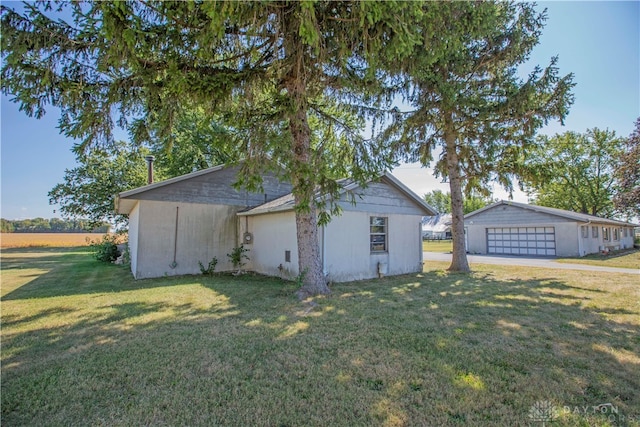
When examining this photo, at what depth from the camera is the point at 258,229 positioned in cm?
1231

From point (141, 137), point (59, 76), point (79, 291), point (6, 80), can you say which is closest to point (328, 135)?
point (141, 137)

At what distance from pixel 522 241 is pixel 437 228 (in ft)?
93.5

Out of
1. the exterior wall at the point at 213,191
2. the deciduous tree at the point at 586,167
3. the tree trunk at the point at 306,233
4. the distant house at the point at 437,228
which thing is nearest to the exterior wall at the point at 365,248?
the tree trunk at the point at 306,233

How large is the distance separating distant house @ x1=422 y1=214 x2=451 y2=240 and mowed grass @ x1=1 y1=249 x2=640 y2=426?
41561 millimetres

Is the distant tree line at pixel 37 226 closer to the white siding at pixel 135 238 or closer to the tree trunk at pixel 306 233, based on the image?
the white siding at pixel 135 238

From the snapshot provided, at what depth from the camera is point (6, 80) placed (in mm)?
5176

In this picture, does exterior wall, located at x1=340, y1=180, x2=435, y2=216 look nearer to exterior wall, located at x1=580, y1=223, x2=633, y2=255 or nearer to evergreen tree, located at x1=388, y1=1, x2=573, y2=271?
evergreen tree, located at x1=388, y1=1, x2=573, y2=271

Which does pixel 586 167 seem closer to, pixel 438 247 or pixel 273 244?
pixel 438 247

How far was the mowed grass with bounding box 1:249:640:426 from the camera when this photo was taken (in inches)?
108

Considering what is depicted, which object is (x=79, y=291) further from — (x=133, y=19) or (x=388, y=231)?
(x=388, y=231)

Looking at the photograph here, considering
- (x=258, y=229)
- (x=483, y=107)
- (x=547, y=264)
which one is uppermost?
(x=483, y=107)

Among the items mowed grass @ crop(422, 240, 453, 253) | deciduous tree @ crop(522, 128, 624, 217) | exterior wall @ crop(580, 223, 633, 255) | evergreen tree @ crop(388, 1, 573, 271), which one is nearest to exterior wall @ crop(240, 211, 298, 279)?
evergreen tree @ crop(388, 1, 573, 271)

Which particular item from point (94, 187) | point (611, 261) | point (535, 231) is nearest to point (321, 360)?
point (611, 261)

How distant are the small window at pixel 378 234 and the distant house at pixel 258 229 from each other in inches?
1.4
